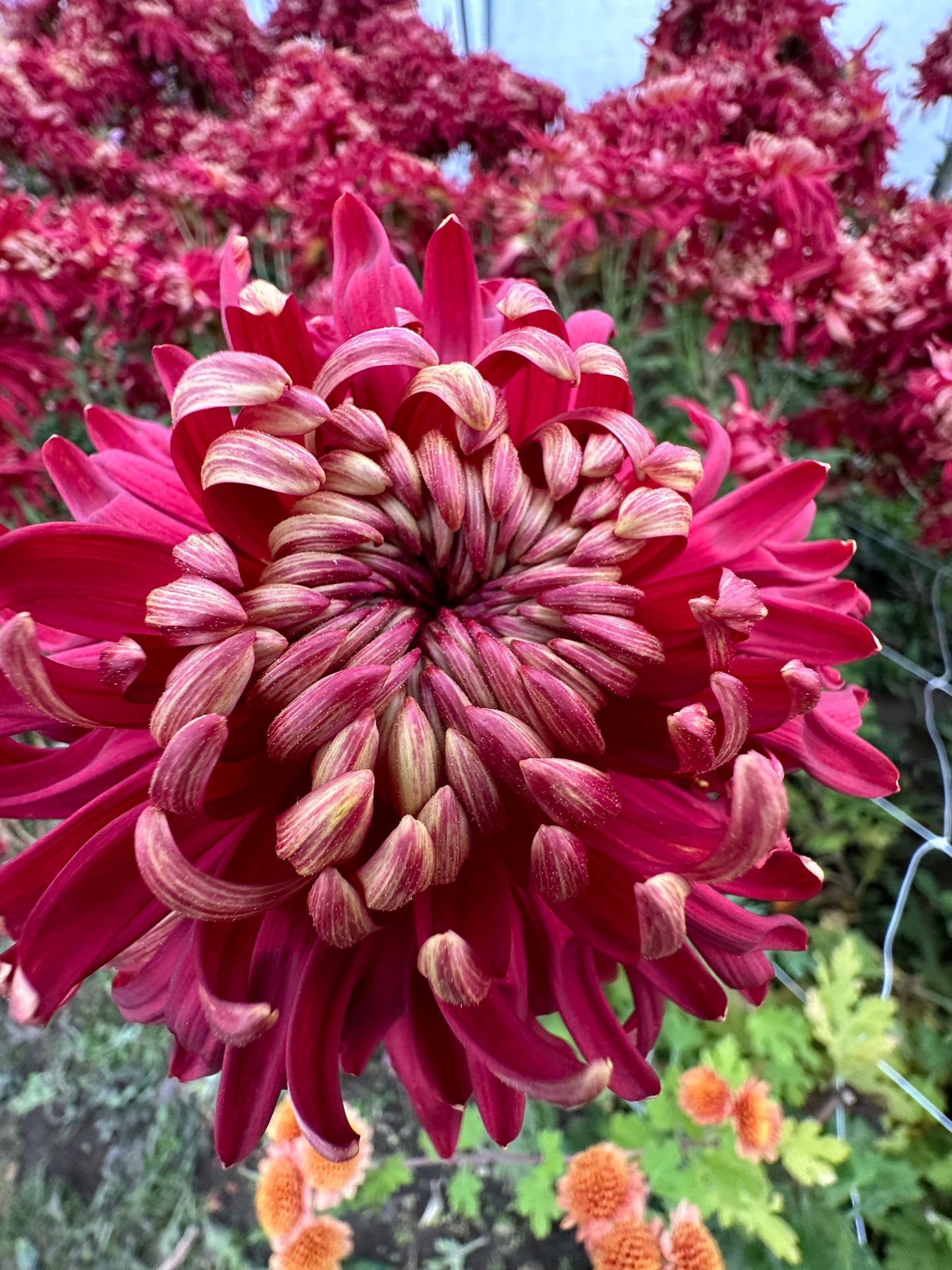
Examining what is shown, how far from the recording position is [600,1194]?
74 centimetres

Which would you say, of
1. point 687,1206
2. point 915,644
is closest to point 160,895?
point 687,1206

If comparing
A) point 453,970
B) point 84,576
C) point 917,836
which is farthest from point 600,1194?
point 917,836

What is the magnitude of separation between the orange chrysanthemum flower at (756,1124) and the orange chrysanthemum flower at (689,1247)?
0.08 metres

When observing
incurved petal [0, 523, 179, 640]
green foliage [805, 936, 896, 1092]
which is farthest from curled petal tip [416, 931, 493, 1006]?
green foliage [805, 936, 896, 1092]

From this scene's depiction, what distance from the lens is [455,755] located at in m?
0.37

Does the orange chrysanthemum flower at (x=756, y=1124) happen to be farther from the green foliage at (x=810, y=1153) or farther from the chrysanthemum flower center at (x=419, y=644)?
the chrysanthemum flower center at (x=419, y=644)

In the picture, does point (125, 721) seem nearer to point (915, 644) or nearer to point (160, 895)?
point (160, 895)

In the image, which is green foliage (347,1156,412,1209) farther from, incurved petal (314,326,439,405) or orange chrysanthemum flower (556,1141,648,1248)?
incurved petal (314,326,439,405)

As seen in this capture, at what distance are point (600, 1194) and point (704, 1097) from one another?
147mm

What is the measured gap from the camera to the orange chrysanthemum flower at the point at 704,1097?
774 millimetres

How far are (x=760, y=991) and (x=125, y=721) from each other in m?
0.44

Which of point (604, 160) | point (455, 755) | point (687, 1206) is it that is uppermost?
point (604, 160)

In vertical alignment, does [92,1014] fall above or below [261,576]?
below

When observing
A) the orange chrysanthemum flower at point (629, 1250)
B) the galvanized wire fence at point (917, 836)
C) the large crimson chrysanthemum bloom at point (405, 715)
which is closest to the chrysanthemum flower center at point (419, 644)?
the large crimson chrysanthemum bloom at point (405, 715)
